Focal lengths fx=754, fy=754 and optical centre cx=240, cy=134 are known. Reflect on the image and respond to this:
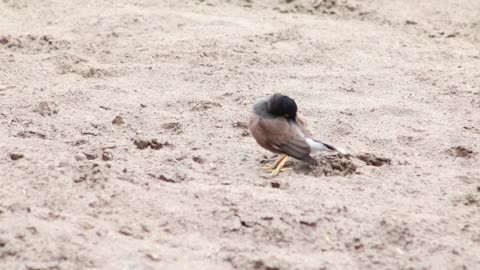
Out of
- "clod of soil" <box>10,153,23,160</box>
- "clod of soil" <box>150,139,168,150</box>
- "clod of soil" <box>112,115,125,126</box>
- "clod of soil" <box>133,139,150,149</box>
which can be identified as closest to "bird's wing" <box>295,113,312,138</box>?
"clod of soil" <box>150,139,168,150</box>

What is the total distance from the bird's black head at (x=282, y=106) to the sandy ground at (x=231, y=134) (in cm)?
35

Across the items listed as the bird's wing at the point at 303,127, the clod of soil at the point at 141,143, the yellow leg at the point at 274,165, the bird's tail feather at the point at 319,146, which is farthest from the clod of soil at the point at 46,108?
the bird's tail feather at the point at 319,146

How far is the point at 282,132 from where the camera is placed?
167 inches

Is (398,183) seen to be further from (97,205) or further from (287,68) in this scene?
(287,68)

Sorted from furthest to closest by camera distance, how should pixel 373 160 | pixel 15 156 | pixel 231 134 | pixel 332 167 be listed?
pixel 231 134 < pixel 373 160 < pixel 332 167 < pixel 15 156

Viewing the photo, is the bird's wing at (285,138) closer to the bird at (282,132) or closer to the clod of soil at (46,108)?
the bird at (282,132)

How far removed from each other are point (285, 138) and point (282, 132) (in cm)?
4

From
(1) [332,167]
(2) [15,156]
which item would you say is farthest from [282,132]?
(2) [15,156]

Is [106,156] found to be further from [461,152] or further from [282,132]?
[461,152]

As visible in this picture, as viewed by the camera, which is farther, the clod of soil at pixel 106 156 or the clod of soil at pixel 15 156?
the clod of soil at pixel 106 156

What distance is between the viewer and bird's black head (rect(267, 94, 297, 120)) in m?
4.21

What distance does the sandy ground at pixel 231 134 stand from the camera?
3475 mm

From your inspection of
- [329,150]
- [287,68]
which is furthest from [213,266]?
[287,68]

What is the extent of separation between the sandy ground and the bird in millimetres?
143
